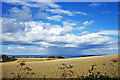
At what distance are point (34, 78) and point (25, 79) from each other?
0.96ft

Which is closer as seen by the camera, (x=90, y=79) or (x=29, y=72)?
(x=90, y=79)

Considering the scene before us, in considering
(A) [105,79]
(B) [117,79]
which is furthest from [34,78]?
(B) [117,79]

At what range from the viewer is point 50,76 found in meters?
3.96

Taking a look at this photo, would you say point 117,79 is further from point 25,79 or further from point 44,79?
point 25,79

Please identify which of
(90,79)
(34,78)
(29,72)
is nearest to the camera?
(90,79)

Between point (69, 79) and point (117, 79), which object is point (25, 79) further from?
point (117, 79)

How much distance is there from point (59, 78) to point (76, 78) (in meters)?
0.57

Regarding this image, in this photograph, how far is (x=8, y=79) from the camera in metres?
3.70

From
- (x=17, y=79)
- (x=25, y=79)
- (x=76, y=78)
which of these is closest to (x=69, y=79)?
(x=76, y=78)

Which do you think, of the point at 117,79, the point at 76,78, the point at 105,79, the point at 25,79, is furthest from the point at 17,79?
the point at 117,79

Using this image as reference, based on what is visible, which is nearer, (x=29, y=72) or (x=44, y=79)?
(x=44, y=79)

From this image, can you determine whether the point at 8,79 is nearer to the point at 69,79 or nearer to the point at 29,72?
the point at 29,72

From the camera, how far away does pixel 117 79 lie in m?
3.71

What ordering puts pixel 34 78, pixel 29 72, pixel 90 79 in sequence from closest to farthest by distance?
pixel 90 79, pixel 34 78, pixel 29 72
